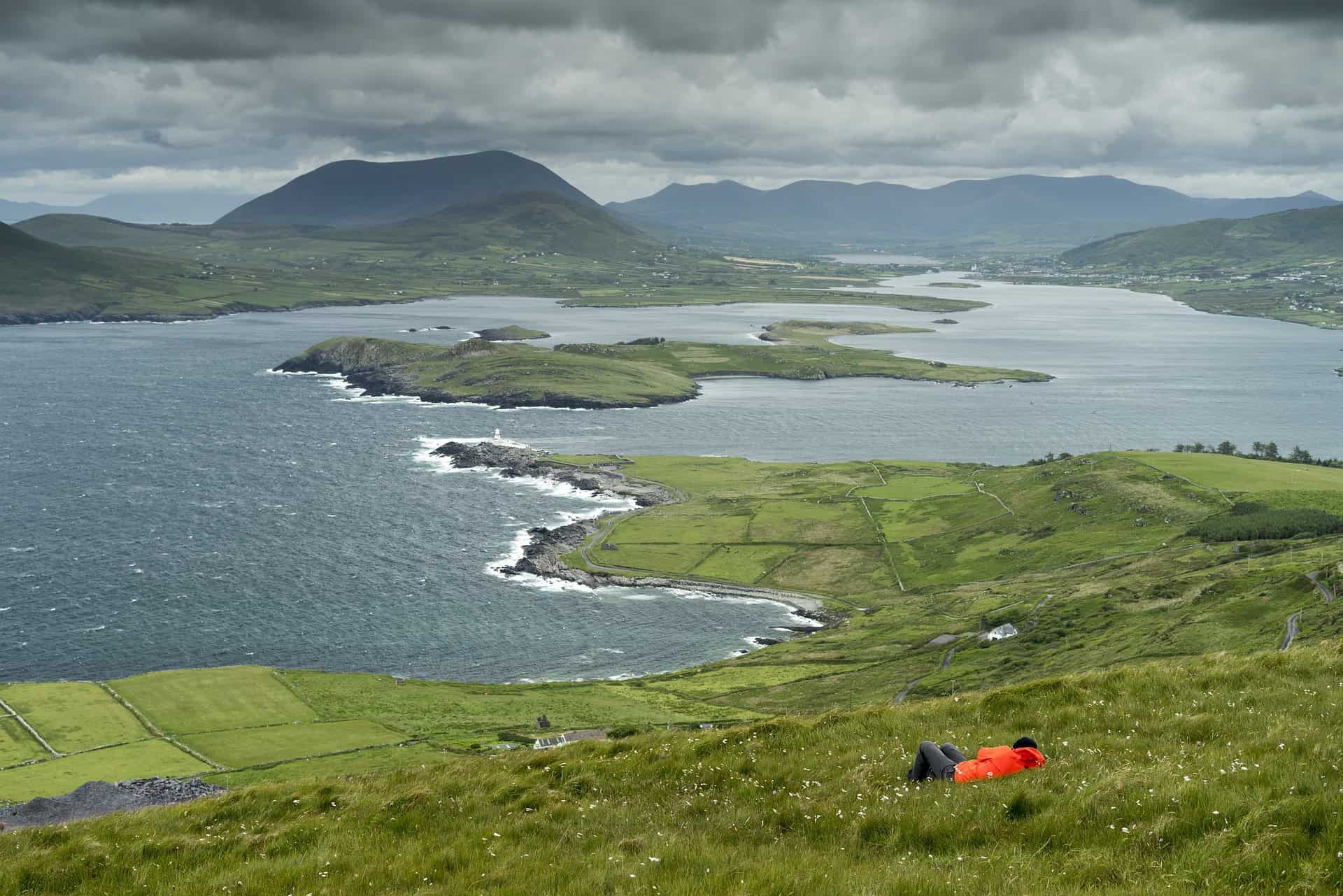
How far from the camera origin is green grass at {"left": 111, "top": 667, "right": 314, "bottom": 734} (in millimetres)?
89438

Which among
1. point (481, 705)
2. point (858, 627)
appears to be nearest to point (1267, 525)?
point (858, 627)

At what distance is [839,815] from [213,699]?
288ft

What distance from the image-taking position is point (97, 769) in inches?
3014

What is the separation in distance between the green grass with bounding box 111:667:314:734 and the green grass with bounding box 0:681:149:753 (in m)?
1.78

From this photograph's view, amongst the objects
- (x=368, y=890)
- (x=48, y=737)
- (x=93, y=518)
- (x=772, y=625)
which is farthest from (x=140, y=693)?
(x=368, y=890)

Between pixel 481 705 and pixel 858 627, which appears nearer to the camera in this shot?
pixel 481 705

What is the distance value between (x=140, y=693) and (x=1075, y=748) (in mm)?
92282

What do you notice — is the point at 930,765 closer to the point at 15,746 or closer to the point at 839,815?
the point at 839,815

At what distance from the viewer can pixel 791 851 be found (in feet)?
60.2

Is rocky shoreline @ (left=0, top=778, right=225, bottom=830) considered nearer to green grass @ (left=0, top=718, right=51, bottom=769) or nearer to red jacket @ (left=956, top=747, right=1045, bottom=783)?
green grass @ (left=0, top=718, right=51, bottom=769)

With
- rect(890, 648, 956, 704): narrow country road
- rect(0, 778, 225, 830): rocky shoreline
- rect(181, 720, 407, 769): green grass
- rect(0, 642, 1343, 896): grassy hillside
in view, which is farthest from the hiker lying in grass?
rect(181, 720, 407, 769): green grass

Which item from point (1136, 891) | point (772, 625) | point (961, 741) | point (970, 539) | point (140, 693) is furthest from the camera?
point (970, 539)

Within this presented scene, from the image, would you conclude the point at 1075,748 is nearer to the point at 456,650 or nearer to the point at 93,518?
the point at 456,650

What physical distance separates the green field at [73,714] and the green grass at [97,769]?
2.29m
